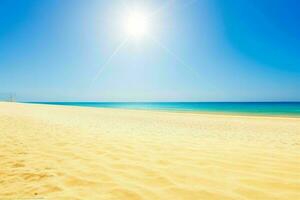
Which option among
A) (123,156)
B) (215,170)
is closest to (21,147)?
(123,156)

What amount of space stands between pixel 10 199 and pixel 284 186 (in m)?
3.86

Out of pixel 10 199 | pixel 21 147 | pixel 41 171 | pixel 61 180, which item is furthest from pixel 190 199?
pixel 21 147

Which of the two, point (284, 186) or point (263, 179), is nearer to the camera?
point (284, 186)

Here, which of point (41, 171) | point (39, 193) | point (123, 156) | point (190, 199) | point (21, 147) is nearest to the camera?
point (190, 199)

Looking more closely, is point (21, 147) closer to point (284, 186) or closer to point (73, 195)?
point (73, 195)

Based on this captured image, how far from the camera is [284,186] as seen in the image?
2.94 metres

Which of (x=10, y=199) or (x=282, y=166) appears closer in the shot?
(x=10, y=199)

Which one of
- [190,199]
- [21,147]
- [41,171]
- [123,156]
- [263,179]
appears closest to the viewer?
[190,199]

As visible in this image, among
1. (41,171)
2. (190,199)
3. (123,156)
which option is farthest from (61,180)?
(190,199)

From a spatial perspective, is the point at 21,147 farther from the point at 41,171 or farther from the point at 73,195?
the point at 73,195

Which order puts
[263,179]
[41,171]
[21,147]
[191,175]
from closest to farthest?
[263,179], [191,175], [41,171], [21,147]

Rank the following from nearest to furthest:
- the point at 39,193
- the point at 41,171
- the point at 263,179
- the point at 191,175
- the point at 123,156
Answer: the point at 39,193, the point at 263,179, the point at 191,175, the point at 41,171, the point at 123,156

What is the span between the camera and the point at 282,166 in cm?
384

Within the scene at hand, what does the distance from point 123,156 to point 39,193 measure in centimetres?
212
